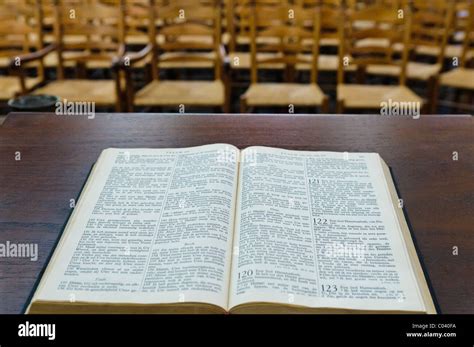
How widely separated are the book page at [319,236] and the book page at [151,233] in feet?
0.10

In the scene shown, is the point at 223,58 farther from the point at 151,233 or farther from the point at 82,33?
the point at 151,233

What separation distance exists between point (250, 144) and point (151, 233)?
0.36m

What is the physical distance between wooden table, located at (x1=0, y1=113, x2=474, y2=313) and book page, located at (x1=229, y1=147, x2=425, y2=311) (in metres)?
0.05

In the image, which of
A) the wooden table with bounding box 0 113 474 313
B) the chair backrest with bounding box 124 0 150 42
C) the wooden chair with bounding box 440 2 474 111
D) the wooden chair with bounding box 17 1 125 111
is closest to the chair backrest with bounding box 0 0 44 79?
the wooden chair with bounding box 17 1 125 111

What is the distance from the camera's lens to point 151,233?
727mm

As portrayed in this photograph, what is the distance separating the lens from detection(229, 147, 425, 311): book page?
2.02 ft

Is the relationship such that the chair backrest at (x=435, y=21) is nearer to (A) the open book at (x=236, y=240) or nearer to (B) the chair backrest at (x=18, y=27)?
(B) the chair backrest at (x=18, y=27)

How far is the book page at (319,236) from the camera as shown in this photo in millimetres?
616
